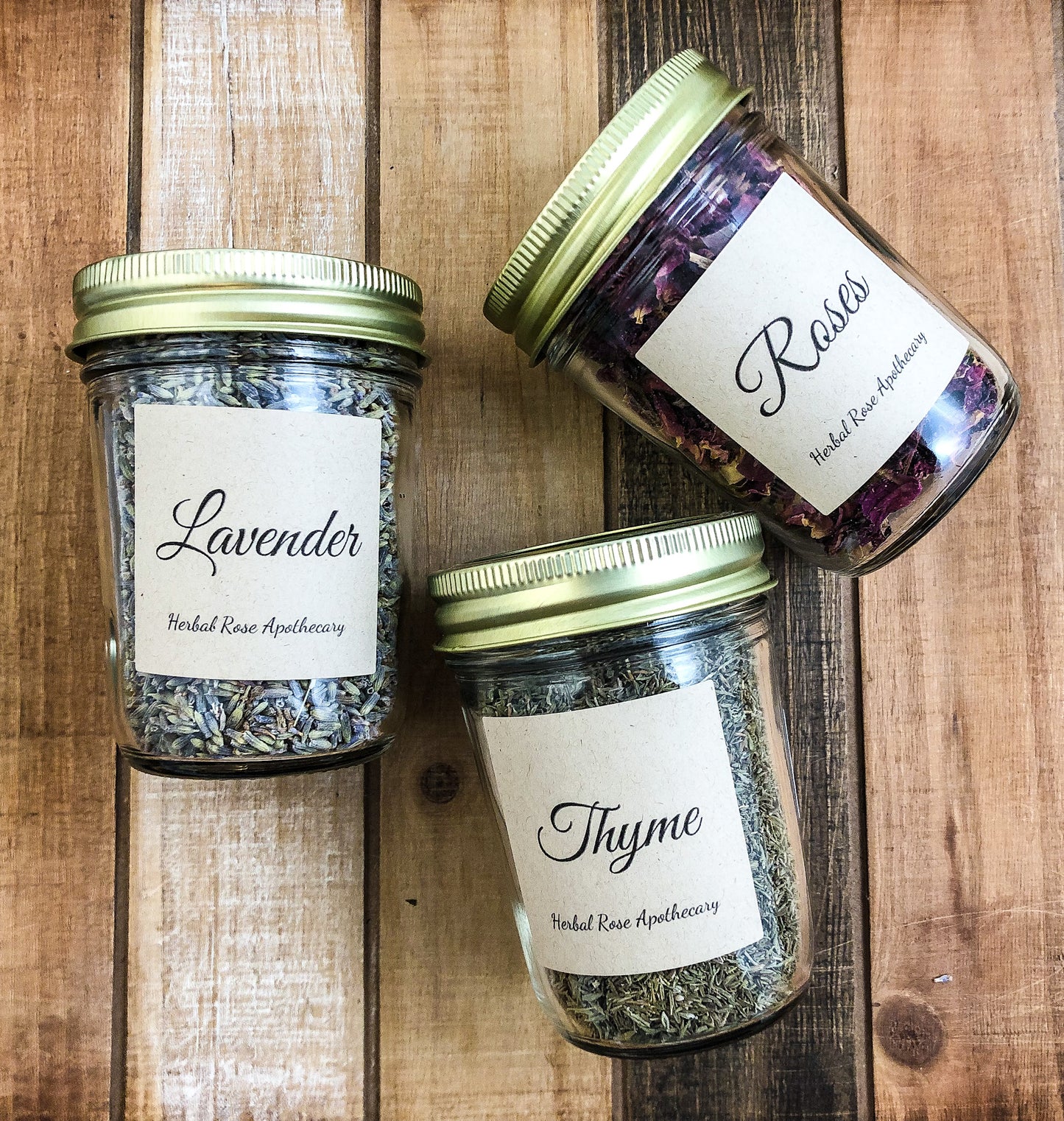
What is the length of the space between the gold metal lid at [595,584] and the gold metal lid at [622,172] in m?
0.19

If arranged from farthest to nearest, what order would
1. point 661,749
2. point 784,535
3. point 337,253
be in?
point 337,253 → point 784,535 → point 661,749

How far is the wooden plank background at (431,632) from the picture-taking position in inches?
33.5

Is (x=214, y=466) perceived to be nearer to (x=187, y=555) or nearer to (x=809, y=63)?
(x=187, y=555)

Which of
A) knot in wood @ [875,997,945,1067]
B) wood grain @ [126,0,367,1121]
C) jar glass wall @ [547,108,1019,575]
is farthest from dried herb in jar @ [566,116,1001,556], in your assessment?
knot in wood @ [875,997,945,1067]

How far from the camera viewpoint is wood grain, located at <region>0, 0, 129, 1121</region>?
2.80ft

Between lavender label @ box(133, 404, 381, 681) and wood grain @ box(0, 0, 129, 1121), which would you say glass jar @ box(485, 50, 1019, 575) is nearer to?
lavender label @ box(133, 404, 381, 681)

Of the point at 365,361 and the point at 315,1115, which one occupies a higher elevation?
the point at 365,361

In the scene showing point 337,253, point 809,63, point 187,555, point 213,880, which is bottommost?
point 213,880

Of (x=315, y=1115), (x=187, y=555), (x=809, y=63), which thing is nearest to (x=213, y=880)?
(x=315, y=1115)

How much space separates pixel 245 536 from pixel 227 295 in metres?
0.17

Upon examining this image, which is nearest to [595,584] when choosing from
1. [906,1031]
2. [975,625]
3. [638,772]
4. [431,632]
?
[638,772]

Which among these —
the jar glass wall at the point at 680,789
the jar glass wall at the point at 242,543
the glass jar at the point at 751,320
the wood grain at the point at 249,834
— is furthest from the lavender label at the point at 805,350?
the wood grain at the point at 249,834

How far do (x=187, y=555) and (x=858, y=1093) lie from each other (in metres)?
0.78

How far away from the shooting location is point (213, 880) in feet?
2.80
